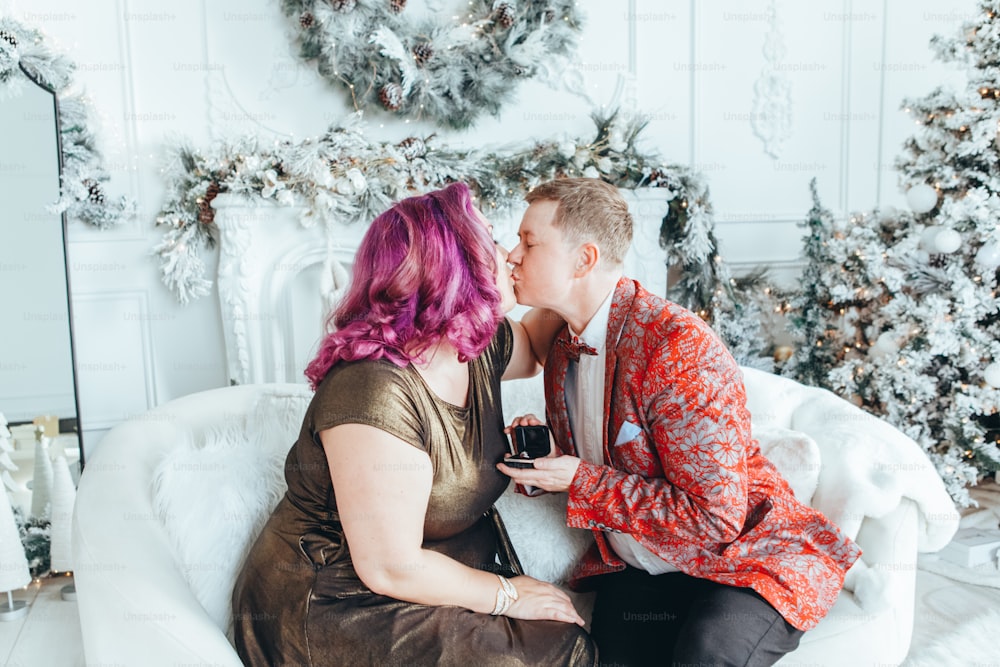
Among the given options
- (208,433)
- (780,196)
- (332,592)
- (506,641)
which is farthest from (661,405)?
(780,196)

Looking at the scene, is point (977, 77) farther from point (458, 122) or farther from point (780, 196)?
point (458, 122)

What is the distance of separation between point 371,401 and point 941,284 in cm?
252

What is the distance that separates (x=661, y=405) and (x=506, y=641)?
1.69 feet

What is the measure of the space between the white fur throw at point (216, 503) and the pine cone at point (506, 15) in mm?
2202

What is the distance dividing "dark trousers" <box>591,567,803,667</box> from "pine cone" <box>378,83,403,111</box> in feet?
7.14

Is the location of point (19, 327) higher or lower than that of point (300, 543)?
higher

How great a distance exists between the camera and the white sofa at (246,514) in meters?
1.31

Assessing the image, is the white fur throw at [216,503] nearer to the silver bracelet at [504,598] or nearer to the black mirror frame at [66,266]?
the silver bracelet at [504,598]

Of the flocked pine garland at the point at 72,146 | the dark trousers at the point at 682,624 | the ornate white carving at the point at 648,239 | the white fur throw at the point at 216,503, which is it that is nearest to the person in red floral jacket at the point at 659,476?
the dark trousers at the point at 682,624

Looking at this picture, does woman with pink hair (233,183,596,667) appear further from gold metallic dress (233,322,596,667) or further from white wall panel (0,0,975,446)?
white wall panel (0,0,975,446)

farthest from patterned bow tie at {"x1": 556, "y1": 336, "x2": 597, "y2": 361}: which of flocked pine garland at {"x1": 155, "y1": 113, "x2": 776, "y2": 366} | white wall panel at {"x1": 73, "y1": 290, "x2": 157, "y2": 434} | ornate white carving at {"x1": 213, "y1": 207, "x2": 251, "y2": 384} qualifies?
white wall panel at {"x1": 73, "y1": 290, "x2": 157, "y2": 434}

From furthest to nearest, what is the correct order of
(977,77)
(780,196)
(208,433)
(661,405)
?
(780,196) → (977,77) → (208,433) → (661,405)

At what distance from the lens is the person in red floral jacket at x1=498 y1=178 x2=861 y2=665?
4.77 ft

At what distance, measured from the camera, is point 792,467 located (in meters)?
1.83
